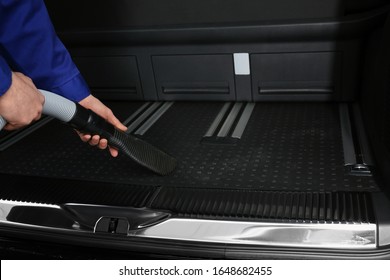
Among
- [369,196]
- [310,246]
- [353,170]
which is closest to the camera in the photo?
[310,246]

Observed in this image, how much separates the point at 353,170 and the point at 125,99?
1144mm

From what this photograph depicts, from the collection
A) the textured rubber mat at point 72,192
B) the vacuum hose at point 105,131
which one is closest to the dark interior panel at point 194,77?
the vacuum hose at point 105,131

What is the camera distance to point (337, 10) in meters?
1.62

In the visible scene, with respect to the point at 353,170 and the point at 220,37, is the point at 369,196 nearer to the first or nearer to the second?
the point at 353,170

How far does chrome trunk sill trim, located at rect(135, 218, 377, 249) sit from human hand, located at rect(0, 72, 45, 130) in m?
0.40

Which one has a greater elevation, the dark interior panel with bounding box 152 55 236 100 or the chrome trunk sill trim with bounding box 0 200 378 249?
the dark interior panel with bounding box 152 55 236 100

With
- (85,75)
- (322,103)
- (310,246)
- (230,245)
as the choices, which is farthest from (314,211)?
(85,75)

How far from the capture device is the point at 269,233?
105 centimetres

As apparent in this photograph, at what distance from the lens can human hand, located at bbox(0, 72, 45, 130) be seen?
101cm

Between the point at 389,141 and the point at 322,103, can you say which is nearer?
the point at 389,141

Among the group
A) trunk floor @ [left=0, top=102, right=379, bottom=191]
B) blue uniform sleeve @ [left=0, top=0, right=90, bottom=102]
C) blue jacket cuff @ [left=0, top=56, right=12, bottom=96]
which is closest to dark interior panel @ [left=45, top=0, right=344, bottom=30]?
trunk floor @ [left=0, top=102, right=379, bottom=191]

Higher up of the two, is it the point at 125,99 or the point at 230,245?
the point at 125,99

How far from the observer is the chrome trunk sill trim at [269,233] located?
100 centimetres

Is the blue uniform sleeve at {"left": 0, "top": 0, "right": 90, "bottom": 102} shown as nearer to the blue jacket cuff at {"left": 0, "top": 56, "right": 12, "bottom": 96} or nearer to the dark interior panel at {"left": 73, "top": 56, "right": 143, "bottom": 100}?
the blue jacket cuff at {"left": 0, "top": 56, "right": 12, "bottom": 96}
